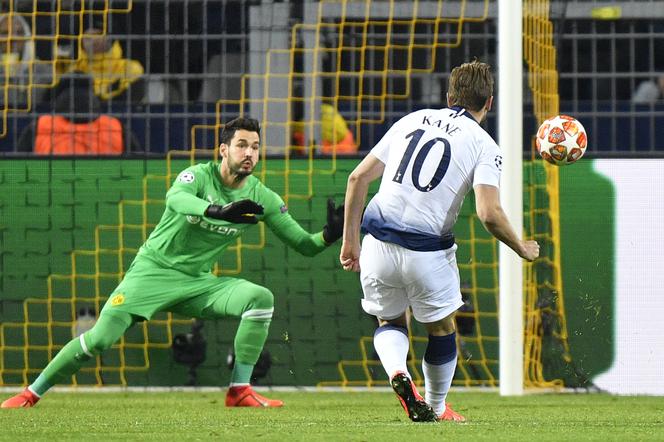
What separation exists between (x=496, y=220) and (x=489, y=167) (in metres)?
0.27

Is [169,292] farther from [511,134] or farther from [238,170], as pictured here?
[511,134]

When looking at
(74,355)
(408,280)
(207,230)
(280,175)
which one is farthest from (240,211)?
(280,175)

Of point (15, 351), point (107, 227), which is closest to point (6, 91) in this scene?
point (107, 227)

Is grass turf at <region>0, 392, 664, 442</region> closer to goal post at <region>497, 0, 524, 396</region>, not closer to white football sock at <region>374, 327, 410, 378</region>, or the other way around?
white football sock at <region>374, 327, 410, 378</region>

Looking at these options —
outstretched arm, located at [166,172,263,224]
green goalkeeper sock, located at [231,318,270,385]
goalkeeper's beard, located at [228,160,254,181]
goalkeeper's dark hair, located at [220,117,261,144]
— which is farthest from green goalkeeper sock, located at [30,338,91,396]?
goalkeeper's dark hair, located at [220,117,261,144]

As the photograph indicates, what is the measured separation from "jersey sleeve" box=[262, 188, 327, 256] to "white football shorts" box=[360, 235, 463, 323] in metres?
1.86

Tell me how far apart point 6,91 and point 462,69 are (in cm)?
467

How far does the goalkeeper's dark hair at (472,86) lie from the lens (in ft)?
21.6

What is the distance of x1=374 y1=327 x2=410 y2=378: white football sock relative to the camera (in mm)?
6480

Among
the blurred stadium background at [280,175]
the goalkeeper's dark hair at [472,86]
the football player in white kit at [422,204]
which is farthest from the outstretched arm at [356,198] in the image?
the blurred stadium background at [280,175]

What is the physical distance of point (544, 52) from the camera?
1008 centimetres

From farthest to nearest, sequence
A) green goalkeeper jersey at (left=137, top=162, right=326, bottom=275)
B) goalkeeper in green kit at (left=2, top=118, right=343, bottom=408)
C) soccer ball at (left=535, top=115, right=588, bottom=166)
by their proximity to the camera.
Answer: green goalkeeper jersey at (left=137, top=162, right=326, bottom=275) → goalkeeper in green kit at (left=2, top=118, right=343, bottom=408) → soccer ball at (left=535, top=115, right=588, bottom=166)

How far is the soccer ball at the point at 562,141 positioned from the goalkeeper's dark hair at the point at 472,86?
1.13 meters

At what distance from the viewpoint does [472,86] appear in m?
6.59
